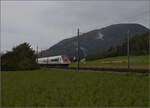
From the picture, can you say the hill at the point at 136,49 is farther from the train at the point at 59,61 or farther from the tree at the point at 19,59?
the tree at the point at 19,59

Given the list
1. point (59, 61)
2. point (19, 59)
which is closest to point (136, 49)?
point (59, 61)

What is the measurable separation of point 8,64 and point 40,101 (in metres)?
29.5

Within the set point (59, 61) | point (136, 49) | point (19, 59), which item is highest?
point (136, 49)

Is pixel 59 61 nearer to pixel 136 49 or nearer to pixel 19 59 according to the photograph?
pixel 19 59

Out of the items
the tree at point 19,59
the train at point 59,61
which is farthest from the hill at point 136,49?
the tree at point 19,59

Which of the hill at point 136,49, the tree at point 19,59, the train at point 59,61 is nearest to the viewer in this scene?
the tree at point 19,59

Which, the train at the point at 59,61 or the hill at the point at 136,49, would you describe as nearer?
the train at the point at 59,61

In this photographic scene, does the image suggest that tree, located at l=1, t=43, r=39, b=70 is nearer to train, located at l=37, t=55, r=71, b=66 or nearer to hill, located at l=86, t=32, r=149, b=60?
train, located at l=37, t=55, r=71, b=66

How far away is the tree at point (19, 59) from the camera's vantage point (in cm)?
3259

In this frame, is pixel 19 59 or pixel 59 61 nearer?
pixel 19 59

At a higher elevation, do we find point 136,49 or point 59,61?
point 136,49

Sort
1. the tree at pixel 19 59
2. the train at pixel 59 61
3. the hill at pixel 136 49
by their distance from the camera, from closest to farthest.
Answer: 1. the tree at pixel 19 59
2. the train at pixel 59 61
3. the hill at pixel 136 49

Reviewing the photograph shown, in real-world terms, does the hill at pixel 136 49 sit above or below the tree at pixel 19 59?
above

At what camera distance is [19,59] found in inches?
1325
